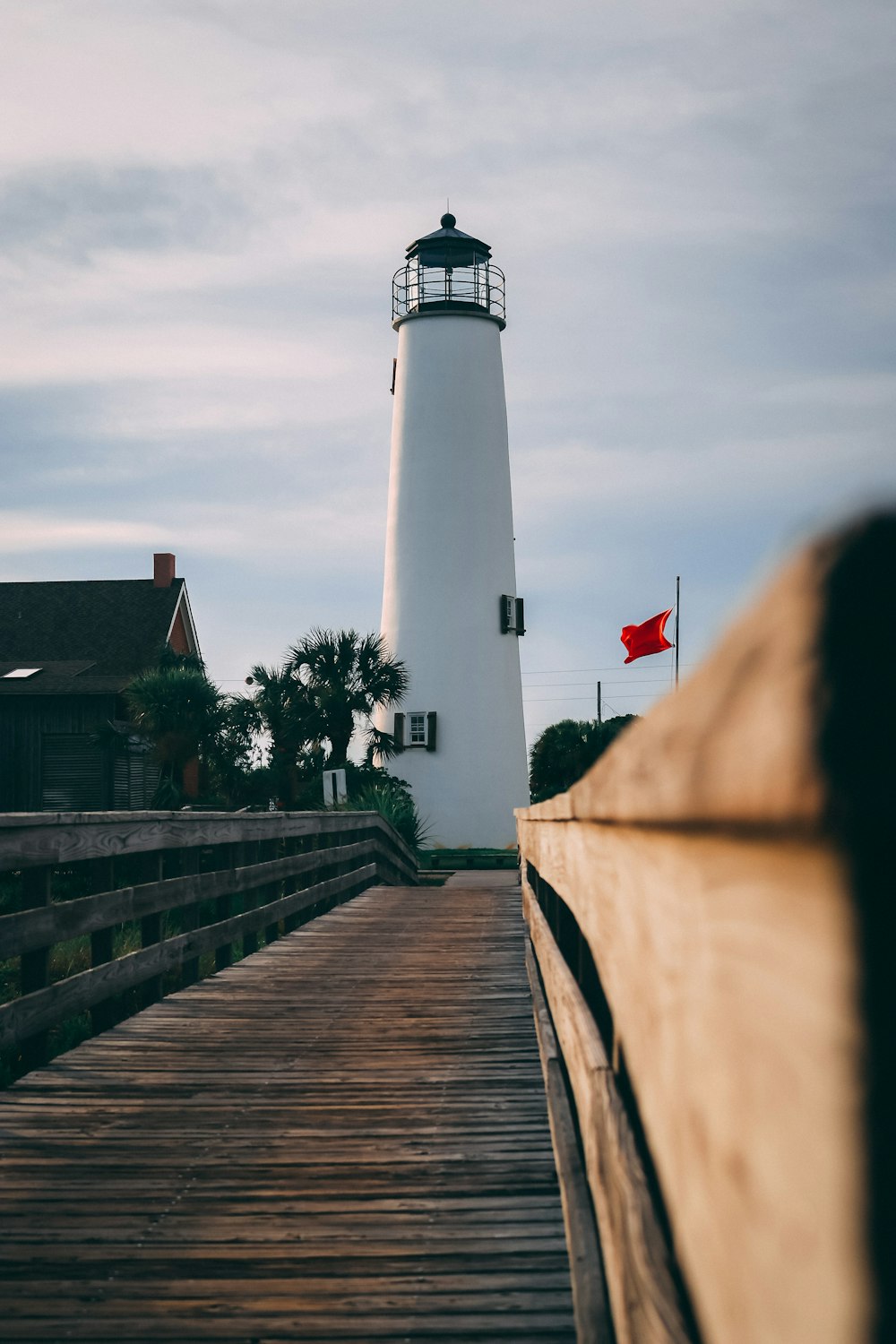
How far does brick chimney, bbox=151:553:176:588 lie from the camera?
36.2m

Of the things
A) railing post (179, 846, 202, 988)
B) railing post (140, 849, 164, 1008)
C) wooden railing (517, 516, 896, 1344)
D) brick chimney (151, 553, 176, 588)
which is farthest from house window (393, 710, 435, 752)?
wooden railing (517, 516, 896, 1344)

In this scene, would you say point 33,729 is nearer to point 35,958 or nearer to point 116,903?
point 116,903

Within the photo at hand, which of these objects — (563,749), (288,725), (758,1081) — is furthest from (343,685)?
(758,1081)

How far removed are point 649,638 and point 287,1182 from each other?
2127cm

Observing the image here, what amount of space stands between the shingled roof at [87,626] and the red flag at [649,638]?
13.0m

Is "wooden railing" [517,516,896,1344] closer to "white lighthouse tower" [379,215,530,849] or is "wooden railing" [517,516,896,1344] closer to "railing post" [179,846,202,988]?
"railing post" [179,846,202,988]

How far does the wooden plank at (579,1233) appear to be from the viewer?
220 cm

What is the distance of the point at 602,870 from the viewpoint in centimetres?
228

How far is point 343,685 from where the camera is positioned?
28.0 meters

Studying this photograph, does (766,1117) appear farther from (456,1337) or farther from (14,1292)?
(14,1292)

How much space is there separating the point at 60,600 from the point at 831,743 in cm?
3667

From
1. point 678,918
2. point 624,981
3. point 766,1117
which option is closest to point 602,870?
point 624,981

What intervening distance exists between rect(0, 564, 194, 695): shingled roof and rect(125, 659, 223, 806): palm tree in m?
4.80

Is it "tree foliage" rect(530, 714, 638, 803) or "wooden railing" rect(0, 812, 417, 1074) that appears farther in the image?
"tree foliage" rect(530, 714, 638, 803)
